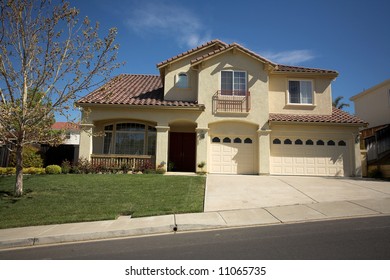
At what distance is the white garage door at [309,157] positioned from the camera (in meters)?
15.7

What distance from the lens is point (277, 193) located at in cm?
1026

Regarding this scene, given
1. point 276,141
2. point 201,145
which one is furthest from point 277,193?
point 276,141

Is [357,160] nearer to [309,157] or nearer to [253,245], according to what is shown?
[309,157]

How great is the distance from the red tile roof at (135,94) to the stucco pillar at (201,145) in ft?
5.19

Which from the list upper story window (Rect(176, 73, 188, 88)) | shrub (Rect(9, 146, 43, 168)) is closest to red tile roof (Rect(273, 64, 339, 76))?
upper story window (Rect(176, 73, 188, 88))

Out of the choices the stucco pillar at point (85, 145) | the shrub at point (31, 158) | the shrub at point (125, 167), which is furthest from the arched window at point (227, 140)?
the shrub at point (31, 158)

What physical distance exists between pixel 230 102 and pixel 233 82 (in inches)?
54.3

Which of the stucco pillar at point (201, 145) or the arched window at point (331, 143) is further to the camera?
the arched window at point (331, 143)

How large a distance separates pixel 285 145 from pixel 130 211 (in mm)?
11158

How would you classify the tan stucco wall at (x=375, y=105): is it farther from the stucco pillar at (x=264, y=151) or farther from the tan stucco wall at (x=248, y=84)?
the stucco pillar at (x=264, y=151)

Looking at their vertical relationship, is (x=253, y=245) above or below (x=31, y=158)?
below

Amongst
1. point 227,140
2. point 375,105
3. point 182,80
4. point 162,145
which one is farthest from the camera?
point 375,105

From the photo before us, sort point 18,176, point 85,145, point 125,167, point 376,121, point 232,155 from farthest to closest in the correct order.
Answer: point 376,121 < point 232,155 < point 85,145 < point 125,167 < point 18,176

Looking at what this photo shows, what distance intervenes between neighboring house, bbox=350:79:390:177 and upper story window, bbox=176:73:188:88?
41.8 feet
